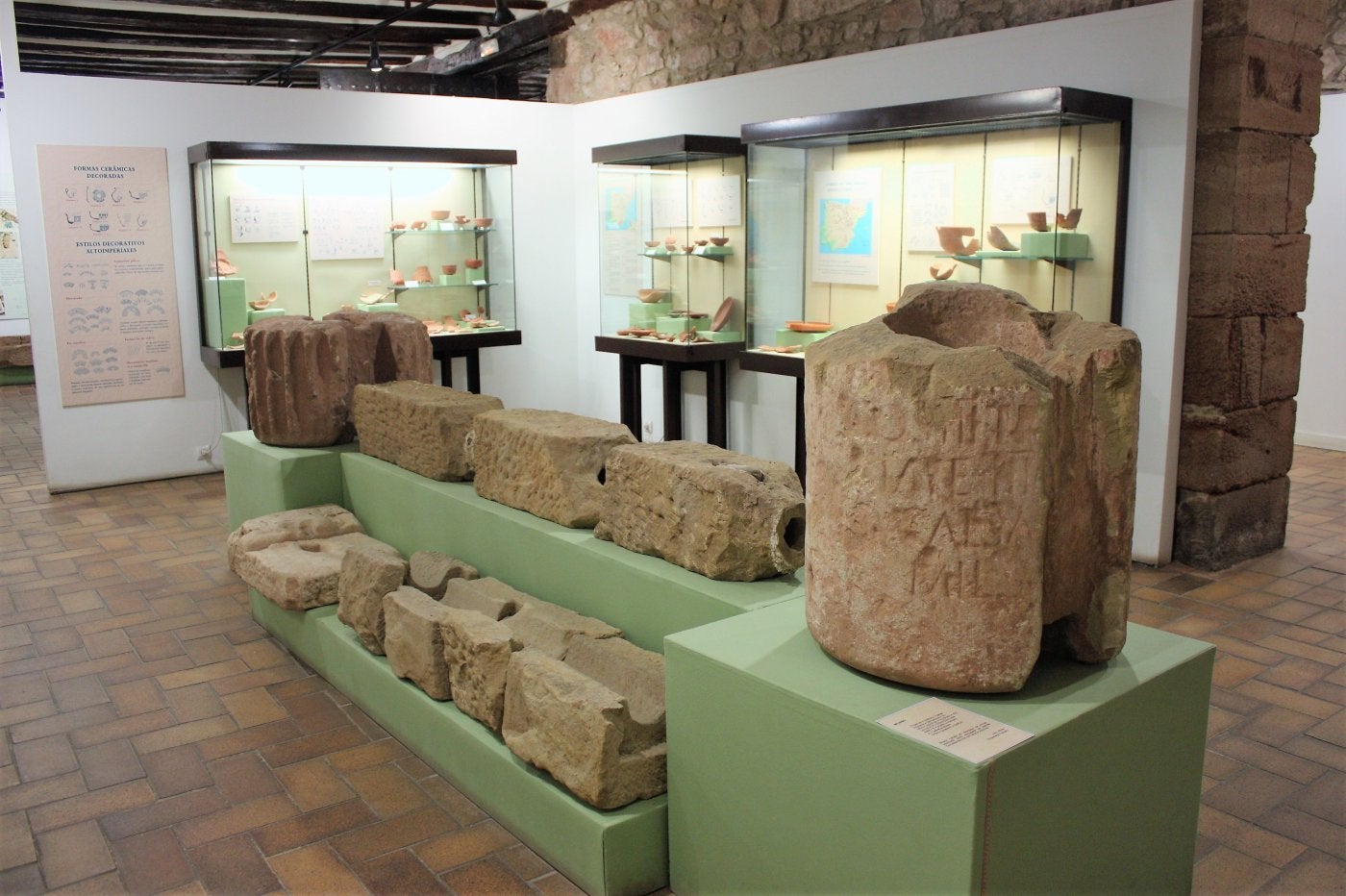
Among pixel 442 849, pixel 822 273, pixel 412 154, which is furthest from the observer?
pixel 412 154

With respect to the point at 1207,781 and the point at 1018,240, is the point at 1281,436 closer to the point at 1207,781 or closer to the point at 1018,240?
the point at 1018,240

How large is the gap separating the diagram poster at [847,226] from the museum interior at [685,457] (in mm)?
30

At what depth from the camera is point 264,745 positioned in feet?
13.3

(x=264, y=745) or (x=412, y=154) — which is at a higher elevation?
(x=412, y=154)

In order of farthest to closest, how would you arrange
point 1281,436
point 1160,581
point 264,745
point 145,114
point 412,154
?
point 412,154, point 145,114, point 1281,436, point 1160,581, point 264,745

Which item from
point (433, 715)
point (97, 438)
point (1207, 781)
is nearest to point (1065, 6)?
point (1207, 781)

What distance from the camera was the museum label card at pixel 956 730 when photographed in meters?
2.27

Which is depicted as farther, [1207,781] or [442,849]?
[1207,781]

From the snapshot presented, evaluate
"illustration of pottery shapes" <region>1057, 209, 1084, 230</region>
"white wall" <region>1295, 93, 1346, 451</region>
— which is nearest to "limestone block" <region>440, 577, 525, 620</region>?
"illustration of pottery shapes" <region>1057, 209, 1084, 230</region>

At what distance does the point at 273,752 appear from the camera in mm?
3994

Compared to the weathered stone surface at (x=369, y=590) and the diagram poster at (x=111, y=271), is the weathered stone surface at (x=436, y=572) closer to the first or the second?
the weathered stone surface at (x=369, y=590)

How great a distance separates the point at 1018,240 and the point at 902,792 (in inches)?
→ 170

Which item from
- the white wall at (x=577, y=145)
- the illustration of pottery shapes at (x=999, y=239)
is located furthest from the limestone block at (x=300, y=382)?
the illustration of pottery shapes at (x=999, y=239)

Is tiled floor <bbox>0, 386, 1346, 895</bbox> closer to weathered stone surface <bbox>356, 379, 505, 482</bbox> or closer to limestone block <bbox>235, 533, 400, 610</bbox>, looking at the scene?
limestone block <bbox>235, 533, 400, 610</bbox>
